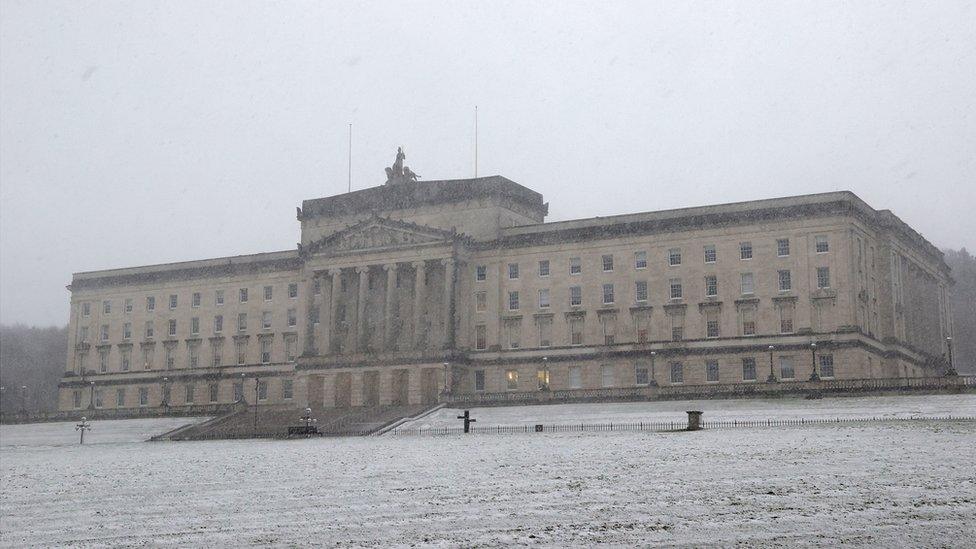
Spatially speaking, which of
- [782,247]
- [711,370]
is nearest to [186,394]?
[711,370]

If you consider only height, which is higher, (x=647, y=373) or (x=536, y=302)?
(x=536, y=302)

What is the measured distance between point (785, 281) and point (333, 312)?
136 feet

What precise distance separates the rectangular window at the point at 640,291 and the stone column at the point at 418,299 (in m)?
19.2

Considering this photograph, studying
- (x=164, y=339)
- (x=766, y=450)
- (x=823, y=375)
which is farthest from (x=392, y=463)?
(x=164, y=339)

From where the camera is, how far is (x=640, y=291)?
108m

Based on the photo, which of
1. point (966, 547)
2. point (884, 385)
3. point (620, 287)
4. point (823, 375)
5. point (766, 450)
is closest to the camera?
point (966, 547)

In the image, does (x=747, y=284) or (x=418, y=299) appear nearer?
(x=747, y=284)

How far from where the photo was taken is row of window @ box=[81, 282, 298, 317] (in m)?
127

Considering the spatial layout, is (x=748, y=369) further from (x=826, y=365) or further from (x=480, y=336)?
(x=480, y=336)

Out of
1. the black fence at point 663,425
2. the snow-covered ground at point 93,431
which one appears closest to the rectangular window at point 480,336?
the snow-covered ground at point 93,431

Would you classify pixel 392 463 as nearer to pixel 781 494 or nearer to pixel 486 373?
pixel 781 494

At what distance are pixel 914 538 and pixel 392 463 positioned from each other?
26123 mm

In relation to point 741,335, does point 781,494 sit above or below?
below

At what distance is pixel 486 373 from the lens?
368 ft
